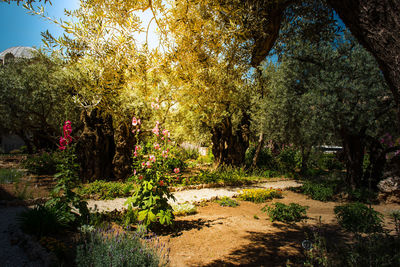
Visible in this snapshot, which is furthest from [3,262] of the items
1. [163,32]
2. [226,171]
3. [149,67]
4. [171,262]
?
[226,171]

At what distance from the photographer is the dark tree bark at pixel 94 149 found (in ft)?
29.6

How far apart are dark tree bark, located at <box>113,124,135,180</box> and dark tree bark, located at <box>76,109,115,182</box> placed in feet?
1.12

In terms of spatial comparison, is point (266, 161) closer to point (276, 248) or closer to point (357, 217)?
point (357, 217)

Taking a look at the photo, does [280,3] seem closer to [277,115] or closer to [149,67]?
[149,67]

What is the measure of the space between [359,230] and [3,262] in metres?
6.41

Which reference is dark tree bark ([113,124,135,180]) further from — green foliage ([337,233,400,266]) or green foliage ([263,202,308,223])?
green foliage ([337,233,400,266])

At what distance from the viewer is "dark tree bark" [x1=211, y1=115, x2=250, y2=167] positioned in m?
12.6

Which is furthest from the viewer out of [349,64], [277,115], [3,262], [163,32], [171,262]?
[277,115]

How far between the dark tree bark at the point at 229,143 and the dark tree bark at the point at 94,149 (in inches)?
234

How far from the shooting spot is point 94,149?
9.16 meters

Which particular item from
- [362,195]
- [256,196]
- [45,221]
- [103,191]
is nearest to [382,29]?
[45,221]

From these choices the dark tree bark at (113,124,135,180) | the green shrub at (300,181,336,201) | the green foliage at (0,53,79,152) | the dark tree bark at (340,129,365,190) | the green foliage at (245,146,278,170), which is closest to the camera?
the green shrub at (300,181,336,201)

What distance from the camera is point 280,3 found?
328 cm

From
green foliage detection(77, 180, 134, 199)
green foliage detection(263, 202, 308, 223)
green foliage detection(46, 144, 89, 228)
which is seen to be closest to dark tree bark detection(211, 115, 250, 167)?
green foliage detection(77, 180, 134, 199)
